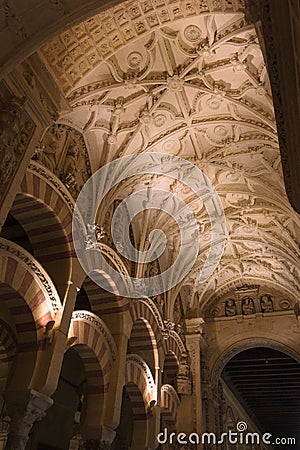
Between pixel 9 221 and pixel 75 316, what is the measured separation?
8.15ft

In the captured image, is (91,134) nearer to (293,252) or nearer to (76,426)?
(293,252)

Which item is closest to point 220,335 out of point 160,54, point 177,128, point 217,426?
point 217,426

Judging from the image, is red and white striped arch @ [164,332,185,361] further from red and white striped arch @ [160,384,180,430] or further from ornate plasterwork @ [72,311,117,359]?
ornate plasterwork @ [72,311,117,359]

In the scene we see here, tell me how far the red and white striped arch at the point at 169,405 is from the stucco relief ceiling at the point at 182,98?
12.2 ft

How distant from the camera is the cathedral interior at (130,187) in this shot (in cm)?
515

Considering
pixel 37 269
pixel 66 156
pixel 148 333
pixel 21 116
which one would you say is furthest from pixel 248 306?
pixel 21 116

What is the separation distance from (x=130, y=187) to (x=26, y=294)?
371 cm

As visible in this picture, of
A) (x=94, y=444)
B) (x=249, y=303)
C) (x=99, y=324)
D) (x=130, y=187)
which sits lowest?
(x=94, y=444)

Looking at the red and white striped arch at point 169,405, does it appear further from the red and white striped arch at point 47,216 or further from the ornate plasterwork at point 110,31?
the ornate plasterwork at point 110,31

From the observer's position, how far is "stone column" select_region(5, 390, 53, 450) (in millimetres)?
5605

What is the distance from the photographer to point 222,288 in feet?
46.0

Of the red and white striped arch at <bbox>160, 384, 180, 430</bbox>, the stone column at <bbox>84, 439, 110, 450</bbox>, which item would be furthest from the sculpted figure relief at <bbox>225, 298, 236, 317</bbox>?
the stone column at <bbox>84, 439, 110, 450</bbox>

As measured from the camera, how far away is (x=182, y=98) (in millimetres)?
8133

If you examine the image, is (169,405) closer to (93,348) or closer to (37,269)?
(93,348)
